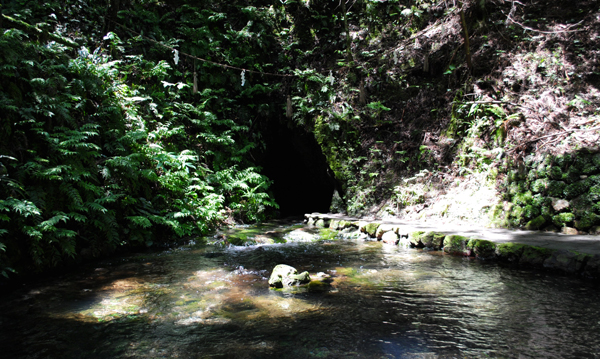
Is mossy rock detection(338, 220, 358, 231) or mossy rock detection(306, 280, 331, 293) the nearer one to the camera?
mossy rock detection(306, 280, 331, 293)

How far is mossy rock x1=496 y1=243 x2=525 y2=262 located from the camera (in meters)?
5.09

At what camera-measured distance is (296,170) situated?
16234mm

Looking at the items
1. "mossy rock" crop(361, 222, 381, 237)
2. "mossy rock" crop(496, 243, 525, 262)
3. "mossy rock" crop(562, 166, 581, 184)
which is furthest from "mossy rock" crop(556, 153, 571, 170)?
"mossy rock" crop(361, 222, 381, 237)

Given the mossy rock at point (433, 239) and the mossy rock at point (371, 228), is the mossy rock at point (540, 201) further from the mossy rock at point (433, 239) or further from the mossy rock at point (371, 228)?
the mossy rock at point (371, 228)

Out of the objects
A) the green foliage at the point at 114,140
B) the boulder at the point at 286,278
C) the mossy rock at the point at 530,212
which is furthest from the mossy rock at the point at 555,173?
the green foliage at the point at 114,140

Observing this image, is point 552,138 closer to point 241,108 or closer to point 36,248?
point 36,248

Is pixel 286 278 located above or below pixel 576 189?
below

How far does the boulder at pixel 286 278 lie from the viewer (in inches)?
180

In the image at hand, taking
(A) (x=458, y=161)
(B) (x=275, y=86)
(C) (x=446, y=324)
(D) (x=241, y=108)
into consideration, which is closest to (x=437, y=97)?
(A) (x=458, y=161)

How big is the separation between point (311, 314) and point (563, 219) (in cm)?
534

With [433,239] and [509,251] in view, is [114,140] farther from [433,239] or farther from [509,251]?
[509,251]

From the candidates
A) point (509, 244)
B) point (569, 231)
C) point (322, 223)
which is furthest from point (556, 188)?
point (322, 223)

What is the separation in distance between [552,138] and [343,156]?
249 inches

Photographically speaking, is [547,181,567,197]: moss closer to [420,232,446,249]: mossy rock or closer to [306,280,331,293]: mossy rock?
[420,232,446,249]: mossy rock
